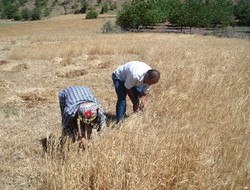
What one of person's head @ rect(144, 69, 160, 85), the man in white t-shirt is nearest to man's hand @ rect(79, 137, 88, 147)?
the man in white t-shirt

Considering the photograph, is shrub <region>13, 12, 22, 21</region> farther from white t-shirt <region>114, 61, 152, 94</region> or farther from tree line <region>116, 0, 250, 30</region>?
white t-shirt <region>114, 61, 152, 94</region>

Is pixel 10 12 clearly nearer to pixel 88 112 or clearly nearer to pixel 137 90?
pixel 137 90


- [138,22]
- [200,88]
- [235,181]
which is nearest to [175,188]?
[235,181]

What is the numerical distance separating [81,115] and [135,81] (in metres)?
1.53

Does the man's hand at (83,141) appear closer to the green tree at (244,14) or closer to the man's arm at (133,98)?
the man's arm at (133,98)

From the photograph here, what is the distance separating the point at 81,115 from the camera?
382cm

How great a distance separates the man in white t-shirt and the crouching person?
1.02m

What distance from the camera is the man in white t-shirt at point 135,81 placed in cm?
477

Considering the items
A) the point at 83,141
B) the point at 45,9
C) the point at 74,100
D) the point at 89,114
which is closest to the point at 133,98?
the point at 74,100

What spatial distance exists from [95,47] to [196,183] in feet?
45.2

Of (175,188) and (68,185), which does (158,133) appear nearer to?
(175,188)

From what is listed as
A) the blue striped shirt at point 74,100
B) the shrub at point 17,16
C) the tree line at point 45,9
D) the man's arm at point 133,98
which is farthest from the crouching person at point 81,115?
the shrub at point 17,16

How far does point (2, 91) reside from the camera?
8234mm

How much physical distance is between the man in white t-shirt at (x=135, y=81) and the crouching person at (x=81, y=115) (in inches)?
40.1
